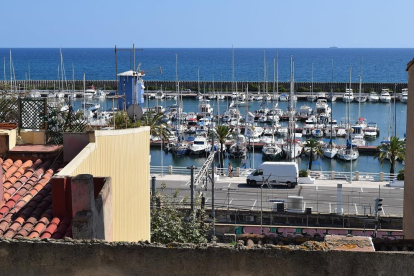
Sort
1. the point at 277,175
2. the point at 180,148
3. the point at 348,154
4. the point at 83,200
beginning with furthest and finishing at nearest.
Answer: the point at 180,148 → the point at 348,154 → the point at 277,175 → the point at 83,200

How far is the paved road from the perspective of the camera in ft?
95.9

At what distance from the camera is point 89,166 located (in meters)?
10.0

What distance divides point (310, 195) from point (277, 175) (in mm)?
2943

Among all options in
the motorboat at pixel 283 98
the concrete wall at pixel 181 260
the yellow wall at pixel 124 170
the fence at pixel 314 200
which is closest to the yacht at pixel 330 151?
the fence at pixel 314 200

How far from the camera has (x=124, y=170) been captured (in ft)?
36.6

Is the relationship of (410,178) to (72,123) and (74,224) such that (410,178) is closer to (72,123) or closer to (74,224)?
(72,123)

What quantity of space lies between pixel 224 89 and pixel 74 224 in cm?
10199

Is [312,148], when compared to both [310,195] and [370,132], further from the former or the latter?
[310,195]

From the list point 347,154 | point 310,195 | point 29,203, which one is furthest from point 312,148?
point 29,203

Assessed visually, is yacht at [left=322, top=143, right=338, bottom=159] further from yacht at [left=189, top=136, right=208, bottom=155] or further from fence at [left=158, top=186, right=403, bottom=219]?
fence at [left=158, top=186, right=403, bottom=219]

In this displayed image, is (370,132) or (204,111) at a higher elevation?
(204,111)

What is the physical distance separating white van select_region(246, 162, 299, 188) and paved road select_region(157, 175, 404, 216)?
1.19 ft

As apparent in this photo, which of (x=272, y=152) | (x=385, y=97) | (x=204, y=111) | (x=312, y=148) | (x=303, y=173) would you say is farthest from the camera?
(x=385, y=97)

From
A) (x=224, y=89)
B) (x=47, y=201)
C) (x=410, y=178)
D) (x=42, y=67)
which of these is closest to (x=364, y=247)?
(x=47, y=201)
